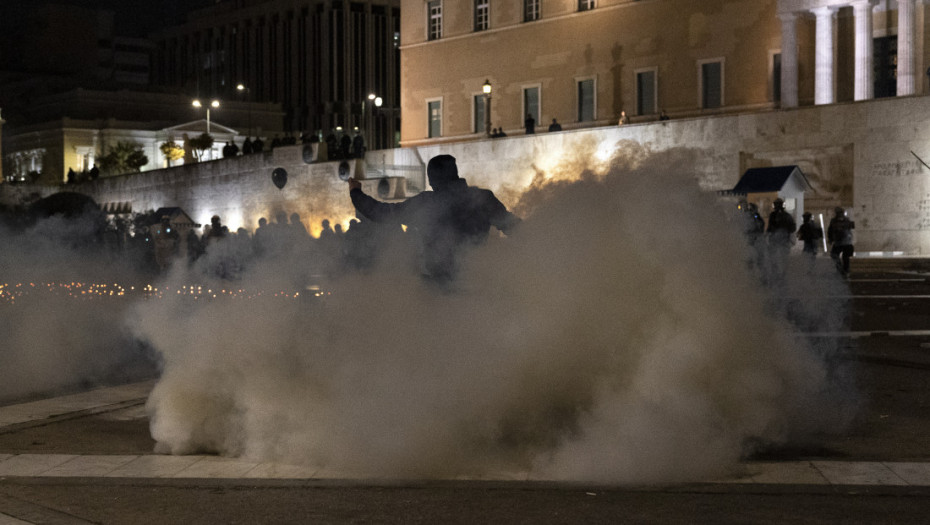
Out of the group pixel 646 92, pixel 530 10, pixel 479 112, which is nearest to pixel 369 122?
pixel 479 112

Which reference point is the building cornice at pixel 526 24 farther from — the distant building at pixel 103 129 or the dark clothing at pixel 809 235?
the distant building at pixel 103 129

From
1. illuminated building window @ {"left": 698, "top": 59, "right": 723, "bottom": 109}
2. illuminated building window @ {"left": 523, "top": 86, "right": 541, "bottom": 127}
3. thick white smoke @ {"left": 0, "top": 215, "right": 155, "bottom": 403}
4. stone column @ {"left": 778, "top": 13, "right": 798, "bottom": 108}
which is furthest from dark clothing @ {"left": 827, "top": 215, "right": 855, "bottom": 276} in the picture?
illuminated building window @ {"left": 523, "top": 86, "right": 541, "bottom": 127}

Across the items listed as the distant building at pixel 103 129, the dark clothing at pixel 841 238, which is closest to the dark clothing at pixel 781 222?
the dark clothing at pixel 841 238

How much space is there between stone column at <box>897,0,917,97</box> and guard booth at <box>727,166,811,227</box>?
24.7 ft

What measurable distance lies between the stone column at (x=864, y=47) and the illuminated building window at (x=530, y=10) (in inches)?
620

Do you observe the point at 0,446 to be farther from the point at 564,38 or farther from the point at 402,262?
the point at 564,38

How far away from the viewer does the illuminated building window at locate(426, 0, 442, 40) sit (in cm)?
5569

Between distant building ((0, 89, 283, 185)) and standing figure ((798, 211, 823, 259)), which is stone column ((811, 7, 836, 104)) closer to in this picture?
standing figure ((798, 211, 823, 259))

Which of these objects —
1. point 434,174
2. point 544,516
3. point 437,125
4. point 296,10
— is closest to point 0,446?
point 434,174

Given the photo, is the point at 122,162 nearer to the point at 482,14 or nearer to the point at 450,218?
the point at 482,14

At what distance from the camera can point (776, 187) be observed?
3372 centimetres

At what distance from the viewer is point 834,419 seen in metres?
8.58

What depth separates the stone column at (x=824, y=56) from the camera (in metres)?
41.2

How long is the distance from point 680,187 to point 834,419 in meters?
→ 2.50
